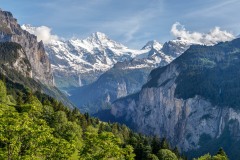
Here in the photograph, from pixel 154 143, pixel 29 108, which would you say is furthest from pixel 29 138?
pixel 154 143

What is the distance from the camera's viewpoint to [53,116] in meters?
157

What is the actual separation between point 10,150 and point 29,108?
508 inches

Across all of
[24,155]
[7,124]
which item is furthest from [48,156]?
[7,124]

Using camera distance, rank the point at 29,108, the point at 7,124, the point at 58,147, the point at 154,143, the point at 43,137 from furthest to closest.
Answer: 1. the point at 154,143
2. the point at 29,108
3. the point at 58,147
4. the point at 43,137
5. the point at 7,124

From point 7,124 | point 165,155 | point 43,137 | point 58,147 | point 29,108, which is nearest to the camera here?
point 7,124

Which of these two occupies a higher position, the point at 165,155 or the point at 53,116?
the point at 53,116

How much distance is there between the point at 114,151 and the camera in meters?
61.6

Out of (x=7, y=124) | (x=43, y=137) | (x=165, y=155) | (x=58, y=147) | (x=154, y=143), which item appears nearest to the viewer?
(x=7, y=124)

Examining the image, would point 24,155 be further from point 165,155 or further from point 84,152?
point 165,155

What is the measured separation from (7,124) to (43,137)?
5728 mm

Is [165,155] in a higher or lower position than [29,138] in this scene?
lower

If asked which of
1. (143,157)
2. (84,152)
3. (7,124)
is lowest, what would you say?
(143,157)

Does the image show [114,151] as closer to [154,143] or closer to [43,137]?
[43,137]

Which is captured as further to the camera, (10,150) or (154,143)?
(154,143)
